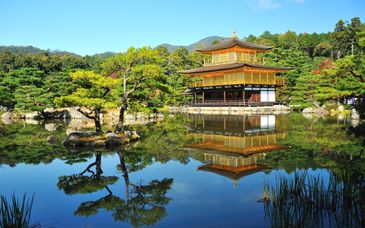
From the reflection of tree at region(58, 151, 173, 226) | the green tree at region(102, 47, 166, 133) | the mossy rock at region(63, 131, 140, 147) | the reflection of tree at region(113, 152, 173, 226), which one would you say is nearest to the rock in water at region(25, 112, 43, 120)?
the mossy rock at region(63, 131, 140, 147)

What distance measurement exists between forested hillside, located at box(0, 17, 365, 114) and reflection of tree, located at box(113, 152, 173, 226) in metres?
8.18

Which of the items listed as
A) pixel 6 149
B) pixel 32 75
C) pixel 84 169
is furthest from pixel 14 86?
pixel 84 169

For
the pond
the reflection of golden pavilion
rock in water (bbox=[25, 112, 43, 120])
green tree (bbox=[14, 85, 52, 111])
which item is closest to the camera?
the pond

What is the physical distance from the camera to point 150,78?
1803 cm

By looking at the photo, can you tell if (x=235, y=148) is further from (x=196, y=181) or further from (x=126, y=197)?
(x=126, y=197)

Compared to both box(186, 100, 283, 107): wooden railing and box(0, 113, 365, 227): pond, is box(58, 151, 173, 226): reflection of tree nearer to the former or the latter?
box(0, 113, 365, 227): pond

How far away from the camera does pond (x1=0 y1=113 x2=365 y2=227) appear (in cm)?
692

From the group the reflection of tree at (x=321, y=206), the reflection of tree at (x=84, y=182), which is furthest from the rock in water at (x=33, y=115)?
the reflection of tree at (x=321, y=206)

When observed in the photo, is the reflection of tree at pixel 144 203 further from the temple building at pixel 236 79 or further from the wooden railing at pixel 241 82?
the wooden railing at pixel 241 82

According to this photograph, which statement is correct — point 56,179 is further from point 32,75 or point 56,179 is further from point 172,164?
point 32,75

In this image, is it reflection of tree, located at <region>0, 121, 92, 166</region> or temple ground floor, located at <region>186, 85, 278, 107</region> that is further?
temple ground floor, located at <region>186, 85, 278, 107</region>

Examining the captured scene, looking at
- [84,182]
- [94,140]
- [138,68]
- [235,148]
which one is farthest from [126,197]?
[138,68]

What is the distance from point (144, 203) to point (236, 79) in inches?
1463

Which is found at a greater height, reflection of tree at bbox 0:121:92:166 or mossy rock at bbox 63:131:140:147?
mossy rock at bbox 63:131:140:147
